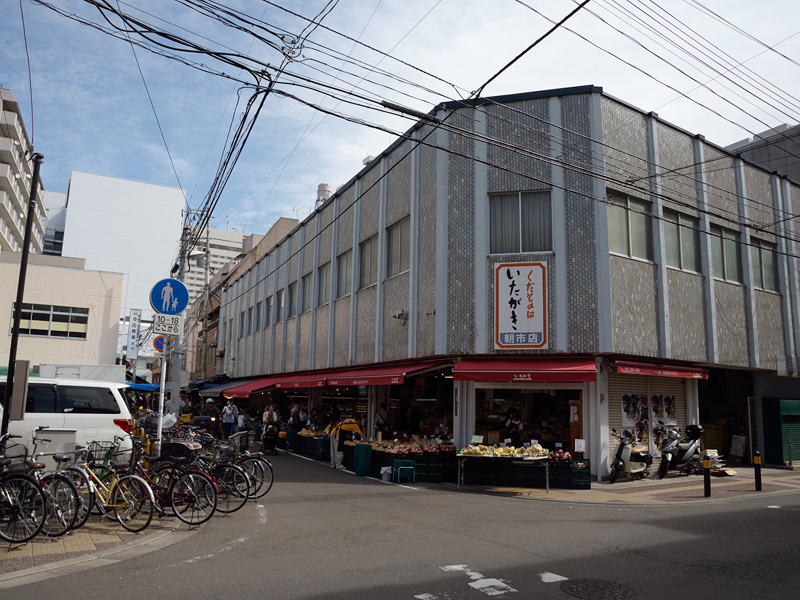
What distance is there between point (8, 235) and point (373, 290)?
47607 millimetres

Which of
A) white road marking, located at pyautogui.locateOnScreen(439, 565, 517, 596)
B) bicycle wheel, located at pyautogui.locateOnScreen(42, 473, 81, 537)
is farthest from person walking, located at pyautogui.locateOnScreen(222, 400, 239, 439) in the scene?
white road marking, located at pyautogui.locateOnScreen(439, 565, 517, 596)

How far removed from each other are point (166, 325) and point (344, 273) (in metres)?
13.7

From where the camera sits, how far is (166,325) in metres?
Answer: 10.9

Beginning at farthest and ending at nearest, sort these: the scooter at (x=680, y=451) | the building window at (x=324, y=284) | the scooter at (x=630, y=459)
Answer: the building window at (x=324, y=284) → the scooter at (x=680, y=451) → the scooter at (x=630, y=459)

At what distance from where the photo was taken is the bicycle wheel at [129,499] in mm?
8656

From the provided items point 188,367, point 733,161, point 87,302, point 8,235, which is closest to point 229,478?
point 733,161

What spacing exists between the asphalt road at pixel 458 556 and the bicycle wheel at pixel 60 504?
1.16m

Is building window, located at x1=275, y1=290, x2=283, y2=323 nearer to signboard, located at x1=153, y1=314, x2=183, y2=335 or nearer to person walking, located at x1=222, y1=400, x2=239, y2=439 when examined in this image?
person walking, located at x1=222, y1=400, x2=239, y2=439

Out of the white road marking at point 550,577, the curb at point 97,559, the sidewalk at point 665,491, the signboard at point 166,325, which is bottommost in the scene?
the sidewalk at point 665,491

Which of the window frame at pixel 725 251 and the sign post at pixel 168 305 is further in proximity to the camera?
the window frame at pixel 725 251

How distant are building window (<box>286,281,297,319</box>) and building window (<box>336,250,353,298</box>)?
5.69m

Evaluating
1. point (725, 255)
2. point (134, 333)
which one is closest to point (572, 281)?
point (725, 255)

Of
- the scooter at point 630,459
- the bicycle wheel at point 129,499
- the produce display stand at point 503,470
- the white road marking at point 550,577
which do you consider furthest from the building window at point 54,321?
the white road marking at point 550,577

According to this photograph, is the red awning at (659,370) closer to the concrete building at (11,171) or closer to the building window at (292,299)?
the building window at (292,299)
